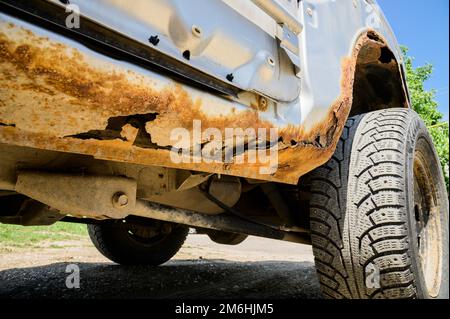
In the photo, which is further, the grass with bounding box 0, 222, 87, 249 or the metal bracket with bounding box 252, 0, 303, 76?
the grass with bounding box 0, 222, 87, 249

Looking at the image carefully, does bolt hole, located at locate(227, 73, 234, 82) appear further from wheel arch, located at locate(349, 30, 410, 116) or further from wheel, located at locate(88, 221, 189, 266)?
wheel, located at locate(88, 221, 189, 266)

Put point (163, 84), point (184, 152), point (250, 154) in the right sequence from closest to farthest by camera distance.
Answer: point (163, 84) < point (184, 152) < point (250, 154)

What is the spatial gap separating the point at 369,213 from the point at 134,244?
96.2 inches

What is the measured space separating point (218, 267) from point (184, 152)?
2.92 metres

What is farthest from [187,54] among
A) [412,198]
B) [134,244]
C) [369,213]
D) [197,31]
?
[134,244]

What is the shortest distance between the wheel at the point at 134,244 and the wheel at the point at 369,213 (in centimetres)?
191

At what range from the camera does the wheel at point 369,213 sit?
5.14 feet

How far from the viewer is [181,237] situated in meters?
3.76

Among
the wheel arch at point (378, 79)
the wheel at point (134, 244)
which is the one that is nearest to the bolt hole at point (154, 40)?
the wheel arch at point (378, 79)

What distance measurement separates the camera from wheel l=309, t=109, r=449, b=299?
5.14 ft

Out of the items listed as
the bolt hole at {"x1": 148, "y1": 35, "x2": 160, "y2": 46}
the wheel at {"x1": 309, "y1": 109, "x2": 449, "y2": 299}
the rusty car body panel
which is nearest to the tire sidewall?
the wheel at {"x1": 309, "y1": 109, "x2": 449, "y2": 299}

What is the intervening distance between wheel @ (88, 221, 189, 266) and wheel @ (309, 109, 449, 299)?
191 centimetres
